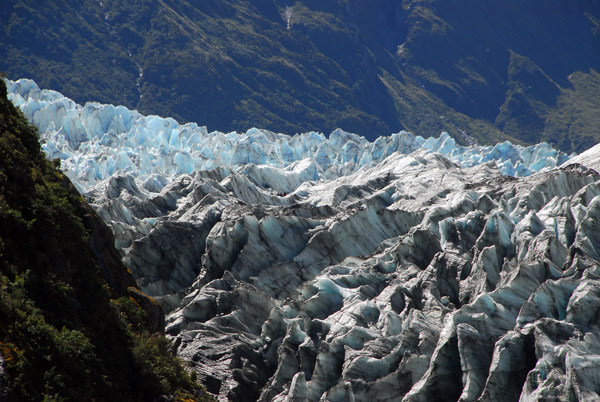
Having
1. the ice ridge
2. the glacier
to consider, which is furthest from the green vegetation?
the ice ridge

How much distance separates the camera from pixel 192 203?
65500mm

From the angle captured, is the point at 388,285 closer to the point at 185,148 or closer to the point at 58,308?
the point at 58,308

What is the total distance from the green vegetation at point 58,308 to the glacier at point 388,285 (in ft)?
36.2

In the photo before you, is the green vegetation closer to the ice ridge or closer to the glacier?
the glacier

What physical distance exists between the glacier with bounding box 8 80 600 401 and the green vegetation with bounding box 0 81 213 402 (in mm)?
11043

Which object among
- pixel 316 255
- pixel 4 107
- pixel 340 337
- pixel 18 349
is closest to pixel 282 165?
pixel 316 255

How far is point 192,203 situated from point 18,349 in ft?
159

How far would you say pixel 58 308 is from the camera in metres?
20.4

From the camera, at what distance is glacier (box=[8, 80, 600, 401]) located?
30859mm

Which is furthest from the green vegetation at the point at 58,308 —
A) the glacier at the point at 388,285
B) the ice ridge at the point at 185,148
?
the ice ridge at the point at 185,148

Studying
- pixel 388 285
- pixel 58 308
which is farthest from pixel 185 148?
pixel 58 308

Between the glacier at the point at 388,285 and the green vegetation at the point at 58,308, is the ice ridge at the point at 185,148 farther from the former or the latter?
the green vegetation at the point at 58,308

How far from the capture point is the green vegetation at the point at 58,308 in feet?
58.2

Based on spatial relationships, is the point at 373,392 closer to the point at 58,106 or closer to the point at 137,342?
the point at 137,342
